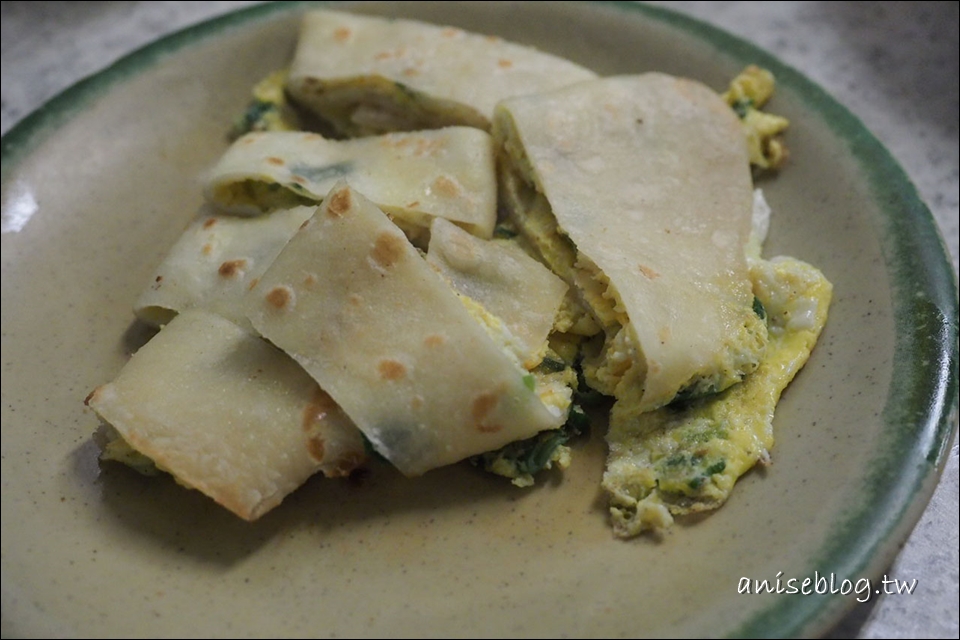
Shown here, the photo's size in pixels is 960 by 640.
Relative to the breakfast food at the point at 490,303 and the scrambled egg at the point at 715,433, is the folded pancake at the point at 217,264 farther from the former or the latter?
the scrambled egg at the point at 715,433

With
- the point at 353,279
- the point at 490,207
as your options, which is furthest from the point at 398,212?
the point at 353,279

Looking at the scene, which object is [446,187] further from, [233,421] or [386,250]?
[233,421]

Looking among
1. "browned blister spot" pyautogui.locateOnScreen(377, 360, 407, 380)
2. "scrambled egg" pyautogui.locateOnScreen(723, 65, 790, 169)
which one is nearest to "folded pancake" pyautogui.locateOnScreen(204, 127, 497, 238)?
"browned blister spot" pyautogui.locateOnScreen(377, 360, 407, 380)

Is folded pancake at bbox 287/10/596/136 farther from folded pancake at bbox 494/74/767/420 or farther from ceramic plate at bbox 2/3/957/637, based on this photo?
ceramic plate at bbox 2/3/957/637

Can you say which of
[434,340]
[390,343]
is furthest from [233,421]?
[434,340]

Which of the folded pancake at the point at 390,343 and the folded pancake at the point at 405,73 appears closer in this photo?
the folded pancake at the point at 390,343

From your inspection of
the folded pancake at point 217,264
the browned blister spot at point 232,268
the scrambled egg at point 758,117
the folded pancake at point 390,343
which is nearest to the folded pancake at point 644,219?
the scrambled egg at point 758,117
